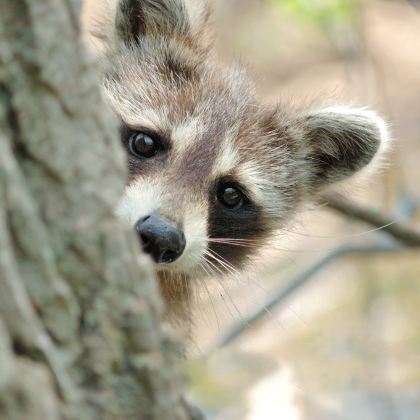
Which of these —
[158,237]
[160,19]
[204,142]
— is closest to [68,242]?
[158,237]

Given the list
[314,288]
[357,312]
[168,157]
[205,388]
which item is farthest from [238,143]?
[314,288]

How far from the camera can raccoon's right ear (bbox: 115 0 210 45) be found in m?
4.68

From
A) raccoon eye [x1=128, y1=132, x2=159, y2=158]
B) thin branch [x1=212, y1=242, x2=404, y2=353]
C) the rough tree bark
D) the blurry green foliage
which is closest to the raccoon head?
raccoon eye [x1=128, y1=132, x2=159, y2=158]

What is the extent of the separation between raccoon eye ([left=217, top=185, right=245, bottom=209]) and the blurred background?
0.47 metres

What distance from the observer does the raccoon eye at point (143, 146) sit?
4146 millimetres

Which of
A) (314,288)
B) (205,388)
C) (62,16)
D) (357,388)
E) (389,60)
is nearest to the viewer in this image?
(62,16)

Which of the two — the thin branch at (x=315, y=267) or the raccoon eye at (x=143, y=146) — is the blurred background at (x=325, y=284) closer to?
the thin branch at (x=315, y=267)

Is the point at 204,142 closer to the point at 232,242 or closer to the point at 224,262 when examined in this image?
the point at 232,242

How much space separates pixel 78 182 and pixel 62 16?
1.12 feet

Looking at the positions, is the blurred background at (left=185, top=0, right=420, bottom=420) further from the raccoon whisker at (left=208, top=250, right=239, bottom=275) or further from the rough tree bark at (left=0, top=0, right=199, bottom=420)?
the rough tree bark at (left=0, top=0, right=199, bottom=420)

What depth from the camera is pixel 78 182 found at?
6.24 feet

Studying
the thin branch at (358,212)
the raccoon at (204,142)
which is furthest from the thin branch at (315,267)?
the raccoon at (204,142)

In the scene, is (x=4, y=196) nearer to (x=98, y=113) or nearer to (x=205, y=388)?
(x=98, y=113)

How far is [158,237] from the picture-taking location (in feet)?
11.9
